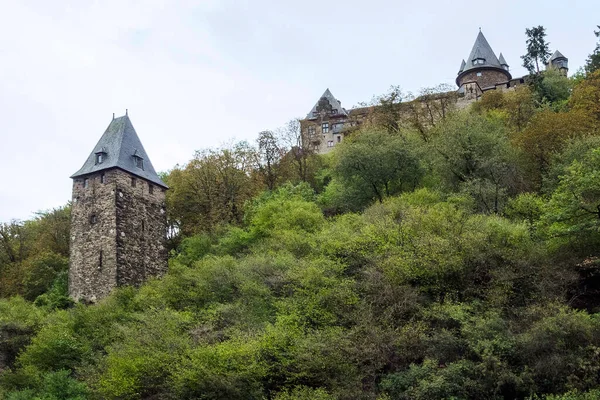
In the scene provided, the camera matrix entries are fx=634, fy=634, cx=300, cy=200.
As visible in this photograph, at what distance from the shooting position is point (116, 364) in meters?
22.1

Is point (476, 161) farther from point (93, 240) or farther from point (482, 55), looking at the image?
point (482, 55)

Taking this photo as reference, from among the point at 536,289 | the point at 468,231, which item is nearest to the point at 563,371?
the point at 536,289

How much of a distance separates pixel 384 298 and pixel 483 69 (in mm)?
41714

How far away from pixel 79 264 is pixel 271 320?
50.2ft

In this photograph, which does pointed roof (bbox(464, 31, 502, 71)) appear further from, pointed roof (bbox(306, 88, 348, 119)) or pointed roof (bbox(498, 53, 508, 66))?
pointed roof (bbox(306, 88, 348, 119))

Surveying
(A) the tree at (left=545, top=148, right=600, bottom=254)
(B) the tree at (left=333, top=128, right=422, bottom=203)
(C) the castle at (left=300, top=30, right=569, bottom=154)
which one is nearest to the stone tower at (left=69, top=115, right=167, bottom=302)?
(B) the tree at (left=333, top=128, right=422, bottom=203)

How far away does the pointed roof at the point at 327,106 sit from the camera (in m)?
60.0

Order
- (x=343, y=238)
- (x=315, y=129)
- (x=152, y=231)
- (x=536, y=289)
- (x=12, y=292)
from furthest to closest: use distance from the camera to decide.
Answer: (x=315, y=129) → (x=12, y=292) → (x=152, y=231) → (x=343, y=238) → (x=536, y=289)

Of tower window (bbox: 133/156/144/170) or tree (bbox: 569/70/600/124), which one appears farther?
tower window (bbox: 133/156/144/170)

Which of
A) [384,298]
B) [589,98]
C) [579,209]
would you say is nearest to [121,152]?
[384,298]

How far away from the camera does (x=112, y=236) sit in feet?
112

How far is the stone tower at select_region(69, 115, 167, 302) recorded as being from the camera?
111 ft

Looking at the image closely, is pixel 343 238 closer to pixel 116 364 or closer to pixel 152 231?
pixel 116 364

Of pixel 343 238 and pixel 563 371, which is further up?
pixel 343 238
